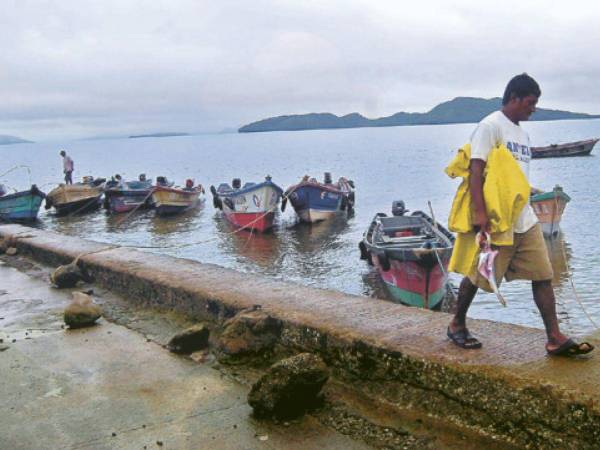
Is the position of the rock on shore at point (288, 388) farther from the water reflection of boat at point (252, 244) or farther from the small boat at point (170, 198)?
the small boat at point (170, 198)

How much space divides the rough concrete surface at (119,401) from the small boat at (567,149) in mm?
53299

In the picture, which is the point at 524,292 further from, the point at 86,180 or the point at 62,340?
the point at 86,180

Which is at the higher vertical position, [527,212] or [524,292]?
[527,212]

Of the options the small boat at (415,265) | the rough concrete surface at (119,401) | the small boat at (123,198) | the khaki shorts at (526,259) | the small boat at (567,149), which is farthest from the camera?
the small boat at (567,149)

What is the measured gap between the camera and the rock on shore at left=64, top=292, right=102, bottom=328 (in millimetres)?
4820

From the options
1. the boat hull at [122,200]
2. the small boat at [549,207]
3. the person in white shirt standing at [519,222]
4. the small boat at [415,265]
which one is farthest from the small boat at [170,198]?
the person in white shirt standing at [519,222]

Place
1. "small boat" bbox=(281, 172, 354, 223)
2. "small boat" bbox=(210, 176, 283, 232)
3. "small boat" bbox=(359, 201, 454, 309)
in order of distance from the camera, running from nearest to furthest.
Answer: "small boat" bbox=(359, 201, 454, 309)
"small boat" bbox=(210, 176, 283, 232)
"small boat" bbox=(281, 172, 354, 223)

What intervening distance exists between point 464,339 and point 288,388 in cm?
99

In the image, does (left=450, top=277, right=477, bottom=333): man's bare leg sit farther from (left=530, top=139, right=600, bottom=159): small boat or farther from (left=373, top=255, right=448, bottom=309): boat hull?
(left=530, top=139, right=600, bottom=159): small boat

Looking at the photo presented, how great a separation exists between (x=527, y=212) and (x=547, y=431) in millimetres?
1077

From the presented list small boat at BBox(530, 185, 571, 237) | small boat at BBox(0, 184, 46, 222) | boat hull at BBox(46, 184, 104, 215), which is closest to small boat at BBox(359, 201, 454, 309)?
small boat at BBox(530, 185, 571, 237)

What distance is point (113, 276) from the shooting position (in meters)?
6.14

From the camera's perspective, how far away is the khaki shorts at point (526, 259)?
3035 millimetres

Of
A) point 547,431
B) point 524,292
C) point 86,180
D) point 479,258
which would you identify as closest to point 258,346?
point 479,258
